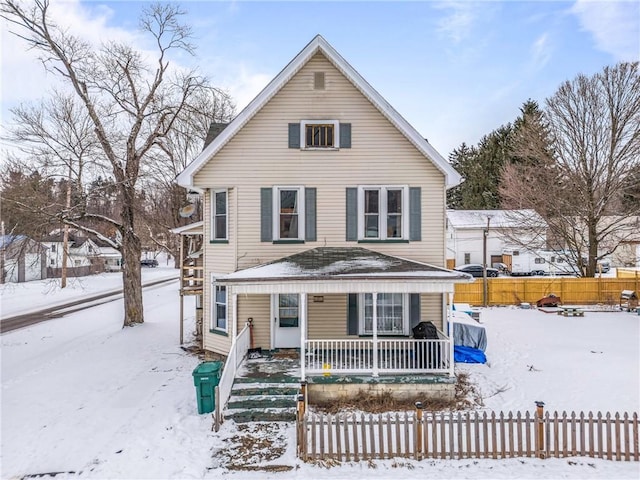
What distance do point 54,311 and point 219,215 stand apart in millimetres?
18096

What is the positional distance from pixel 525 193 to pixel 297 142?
2038cm

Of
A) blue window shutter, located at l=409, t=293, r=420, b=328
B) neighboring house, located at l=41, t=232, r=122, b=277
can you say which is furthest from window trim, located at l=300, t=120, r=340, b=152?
neighboring house, located at l=41, t=232, r=122, b=277

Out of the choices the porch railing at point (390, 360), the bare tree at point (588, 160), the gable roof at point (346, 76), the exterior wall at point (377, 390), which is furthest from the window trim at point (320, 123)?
the bare tree at point (588, 160)

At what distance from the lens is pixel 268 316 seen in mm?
11516

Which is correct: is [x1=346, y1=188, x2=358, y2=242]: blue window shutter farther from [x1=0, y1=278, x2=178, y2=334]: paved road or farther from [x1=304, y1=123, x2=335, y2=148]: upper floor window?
[x1=0, y1=278, x2=178, y2=334]: paved road

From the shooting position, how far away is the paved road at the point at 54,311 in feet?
63.6

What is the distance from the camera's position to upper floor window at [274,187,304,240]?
456 inches

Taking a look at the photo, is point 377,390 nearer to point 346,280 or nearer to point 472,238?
point 346,280

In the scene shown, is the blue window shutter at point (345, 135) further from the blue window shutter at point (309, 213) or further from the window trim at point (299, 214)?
the window trim at point (299, 214)

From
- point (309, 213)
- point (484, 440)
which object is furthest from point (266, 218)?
point (484, 440)

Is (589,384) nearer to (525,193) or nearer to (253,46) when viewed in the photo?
(253,46)

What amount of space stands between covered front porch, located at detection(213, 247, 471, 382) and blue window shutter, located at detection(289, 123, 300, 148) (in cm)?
340

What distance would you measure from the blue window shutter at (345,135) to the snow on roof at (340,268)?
3.35m

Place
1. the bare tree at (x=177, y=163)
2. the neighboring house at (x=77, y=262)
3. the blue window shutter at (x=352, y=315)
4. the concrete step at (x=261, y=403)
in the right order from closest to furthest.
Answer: the concrete step at (x=261, y=403) → the blue window shutter at (x=352, y=315) → the bare tree at (x=177, y=163) → the neighboring house at (x=77, y=262)
